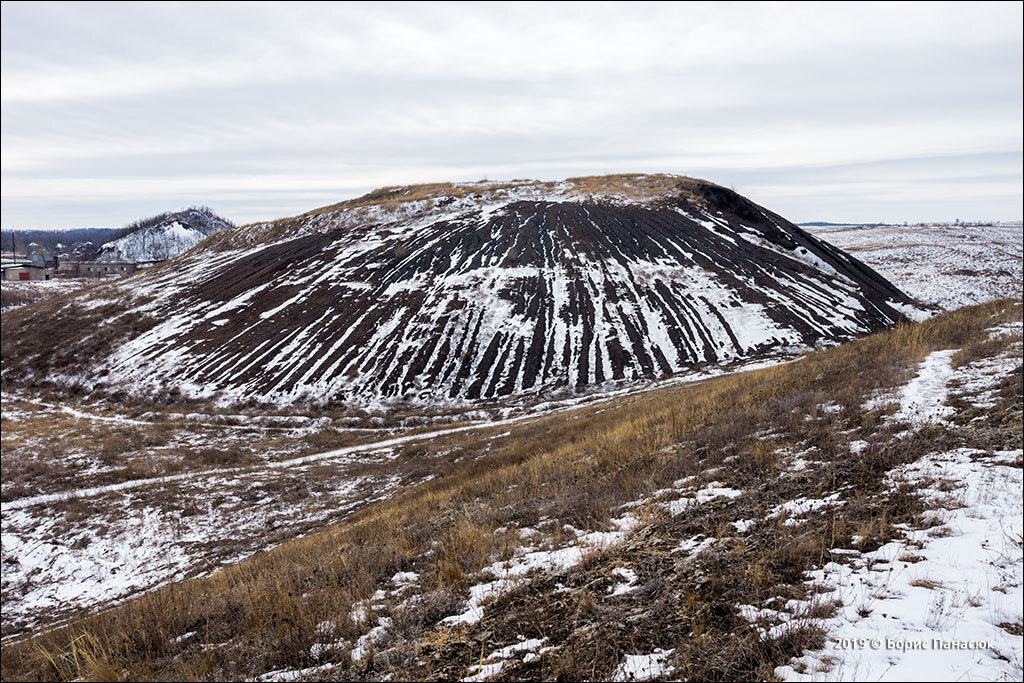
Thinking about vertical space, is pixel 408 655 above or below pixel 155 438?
above

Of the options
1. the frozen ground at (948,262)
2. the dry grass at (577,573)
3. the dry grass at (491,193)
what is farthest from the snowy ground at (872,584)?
the dry grass at (491,193)

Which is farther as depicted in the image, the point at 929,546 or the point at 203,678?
the point at 203,678

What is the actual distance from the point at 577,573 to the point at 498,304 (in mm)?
32143

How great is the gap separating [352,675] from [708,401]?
35.2 feet

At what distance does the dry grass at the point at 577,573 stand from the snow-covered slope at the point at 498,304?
20.7m

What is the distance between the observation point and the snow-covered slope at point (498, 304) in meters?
32.1

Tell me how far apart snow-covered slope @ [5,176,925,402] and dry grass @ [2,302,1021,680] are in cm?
2075

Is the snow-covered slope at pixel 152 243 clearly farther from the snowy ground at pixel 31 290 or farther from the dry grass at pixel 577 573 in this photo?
the dry grass at pixel 577 573

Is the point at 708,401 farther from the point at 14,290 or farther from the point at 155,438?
the point at 14,290

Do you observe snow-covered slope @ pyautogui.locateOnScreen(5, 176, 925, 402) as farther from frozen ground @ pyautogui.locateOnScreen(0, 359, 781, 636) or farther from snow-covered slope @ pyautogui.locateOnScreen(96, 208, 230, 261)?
snow-covered slope @ pyautogui.locateOnScreen(96, 208, 230, 261)

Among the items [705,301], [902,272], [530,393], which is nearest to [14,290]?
[530,393]

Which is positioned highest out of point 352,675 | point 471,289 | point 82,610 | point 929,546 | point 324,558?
point 471,289

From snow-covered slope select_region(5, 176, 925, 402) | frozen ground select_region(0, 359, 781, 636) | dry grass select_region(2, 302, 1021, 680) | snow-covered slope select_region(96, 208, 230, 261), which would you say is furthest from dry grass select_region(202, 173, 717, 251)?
snow-covered slope select_region(96, 208, 230, 261)

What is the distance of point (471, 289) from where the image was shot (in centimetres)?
3850
